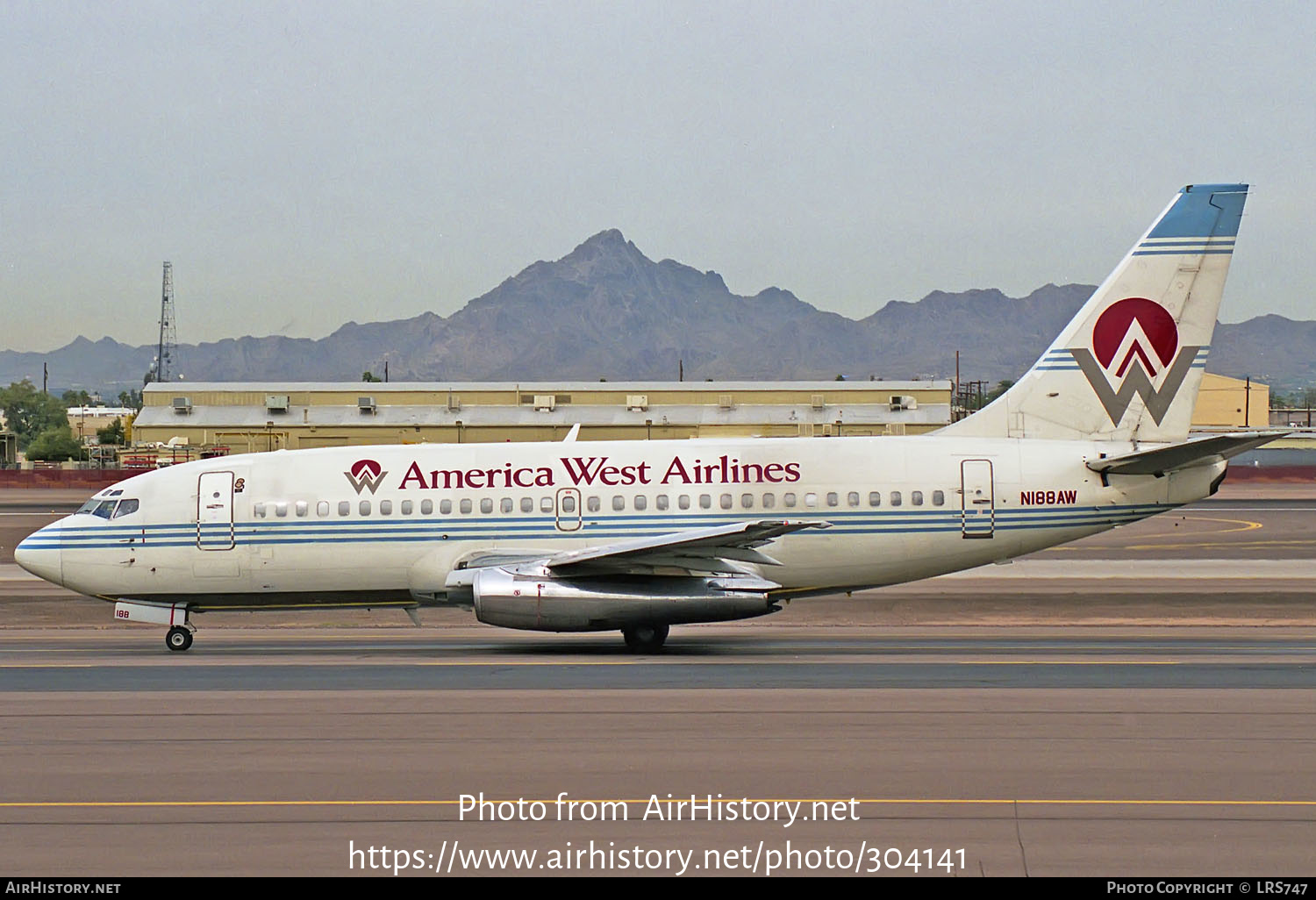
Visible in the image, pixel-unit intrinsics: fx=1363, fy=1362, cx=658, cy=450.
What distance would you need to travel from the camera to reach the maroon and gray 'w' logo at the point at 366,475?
945 inches

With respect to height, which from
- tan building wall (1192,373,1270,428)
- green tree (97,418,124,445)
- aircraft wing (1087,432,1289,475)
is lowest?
aircraft wing (1087,432,1289,475)

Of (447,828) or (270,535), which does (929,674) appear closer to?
(447,828)

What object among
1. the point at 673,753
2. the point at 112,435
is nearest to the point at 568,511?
the point at 673,753

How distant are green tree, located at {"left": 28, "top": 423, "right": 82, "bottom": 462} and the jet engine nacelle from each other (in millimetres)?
101800

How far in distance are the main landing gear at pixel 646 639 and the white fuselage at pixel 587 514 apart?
1.65m

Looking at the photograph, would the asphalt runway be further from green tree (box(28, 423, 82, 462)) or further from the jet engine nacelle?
green tree (box(28, 423, 82, 462))

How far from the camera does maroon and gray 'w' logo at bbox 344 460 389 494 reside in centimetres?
2400

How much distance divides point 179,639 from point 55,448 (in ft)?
340

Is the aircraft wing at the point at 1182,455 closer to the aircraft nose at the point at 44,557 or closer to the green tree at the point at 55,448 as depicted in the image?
the aircraft nose at the point at 44,557

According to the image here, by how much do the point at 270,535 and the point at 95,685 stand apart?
18.6 feet

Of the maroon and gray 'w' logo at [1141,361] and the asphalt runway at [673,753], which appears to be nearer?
the asphalt runway at [673,753]

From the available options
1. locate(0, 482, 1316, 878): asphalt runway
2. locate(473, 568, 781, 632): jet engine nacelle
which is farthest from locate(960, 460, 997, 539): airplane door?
locate(473, 568, 781, 632): jet engine nacelle

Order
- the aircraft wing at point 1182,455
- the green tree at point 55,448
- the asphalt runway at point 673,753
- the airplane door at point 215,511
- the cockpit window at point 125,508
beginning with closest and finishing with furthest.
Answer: the asphalt runway at point 673,753
the aircraft wing at point 1182,455
the airplane door at point 215,511
the cockpit window at point 125,508
the green tree at point 55,448

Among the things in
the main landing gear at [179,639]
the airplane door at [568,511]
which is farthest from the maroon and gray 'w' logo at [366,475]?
the main landing gear at [179,639]
